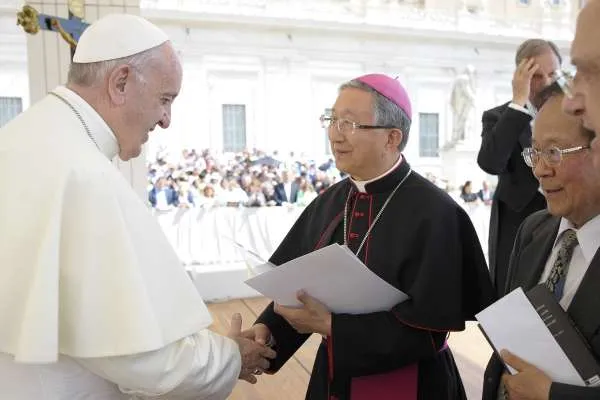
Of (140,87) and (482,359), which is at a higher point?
(140,87)

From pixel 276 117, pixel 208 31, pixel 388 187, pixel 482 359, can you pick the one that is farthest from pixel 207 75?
pixel 388 187

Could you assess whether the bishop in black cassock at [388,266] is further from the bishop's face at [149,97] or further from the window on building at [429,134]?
the window on building at [429,134]

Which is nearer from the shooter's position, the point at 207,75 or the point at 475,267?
the point at 475,267

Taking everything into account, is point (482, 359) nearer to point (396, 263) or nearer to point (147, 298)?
point (396, 263)

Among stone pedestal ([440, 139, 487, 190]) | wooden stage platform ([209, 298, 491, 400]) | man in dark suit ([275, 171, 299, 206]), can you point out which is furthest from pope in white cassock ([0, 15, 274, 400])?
stone pedestal ([440, 139, 487, 190])

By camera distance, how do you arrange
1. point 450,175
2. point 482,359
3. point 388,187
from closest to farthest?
point 388,187
point 482,359
point 450,175

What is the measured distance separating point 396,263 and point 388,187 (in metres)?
0.33

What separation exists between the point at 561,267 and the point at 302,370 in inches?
132

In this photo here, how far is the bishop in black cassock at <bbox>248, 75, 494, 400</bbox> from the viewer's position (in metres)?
1.78

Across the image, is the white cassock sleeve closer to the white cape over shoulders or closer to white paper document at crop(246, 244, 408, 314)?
the white cape over shoulders

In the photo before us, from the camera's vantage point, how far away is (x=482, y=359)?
4812 mm

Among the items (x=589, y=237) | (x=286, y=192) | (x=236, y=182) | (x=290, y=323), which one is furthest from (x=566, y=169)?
(x=236, y=182)

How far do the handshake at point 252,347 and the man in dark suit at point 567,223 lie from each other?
799mm

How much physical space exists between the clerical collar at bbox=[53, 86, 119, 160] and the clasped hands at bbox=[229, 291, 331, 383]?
29.1 inches
